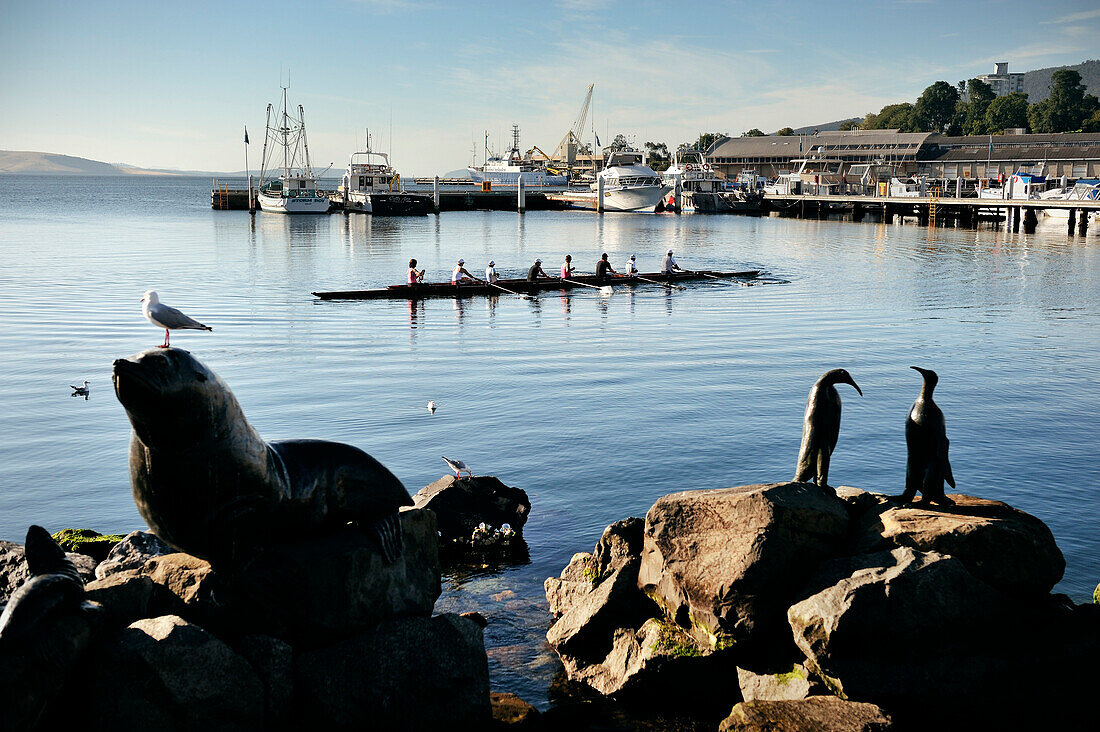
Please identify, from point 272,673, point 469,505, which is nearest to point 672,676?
point 272,673

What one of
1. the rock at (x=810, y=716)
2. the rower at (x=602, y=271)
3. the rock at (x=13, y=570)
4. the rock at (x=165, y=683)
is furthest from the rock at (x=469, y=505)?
the rower at (x=602, y=271)

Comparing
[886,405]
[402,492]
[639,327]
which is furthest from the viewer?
[639,327]

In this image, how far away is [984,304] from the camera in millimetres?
30547

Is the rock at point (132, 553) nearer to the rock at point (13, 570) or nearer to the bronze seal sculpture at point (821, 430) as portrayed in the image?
the rock at point (13, 570)

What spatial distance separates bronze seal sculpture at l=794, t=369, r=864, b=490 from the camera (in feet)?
26.2

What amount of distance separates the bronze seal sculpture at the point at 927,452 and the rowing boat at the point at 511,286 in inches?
897

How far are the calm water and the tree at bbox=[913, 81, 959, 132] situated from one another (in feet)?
370

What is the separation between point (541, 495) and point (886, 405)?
7876 mm

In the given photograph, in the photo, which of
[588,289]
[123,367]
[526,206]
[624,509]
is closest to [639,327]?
[588,289]

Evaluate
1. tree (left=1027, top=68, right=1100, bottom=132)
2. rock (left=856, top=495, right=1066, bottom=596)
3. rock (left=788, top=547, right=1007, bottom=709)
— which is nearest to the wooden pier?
tree (left=1027, top=68, right=1100, bottom=132)

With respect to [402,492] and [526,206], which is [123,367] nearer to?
[402,492]

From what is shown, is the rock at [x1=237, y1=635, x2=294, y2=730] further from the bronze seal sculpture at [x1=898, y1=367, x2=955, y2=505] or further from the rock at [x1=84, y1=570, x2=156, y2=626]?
the bronze seal sculpture at [x1=898, y1=367, x2=955, y2=505]

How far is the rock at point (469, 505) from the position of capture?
10.2 metres

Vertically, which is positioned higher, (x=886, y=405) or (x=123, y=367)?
(x=123, y=367)
